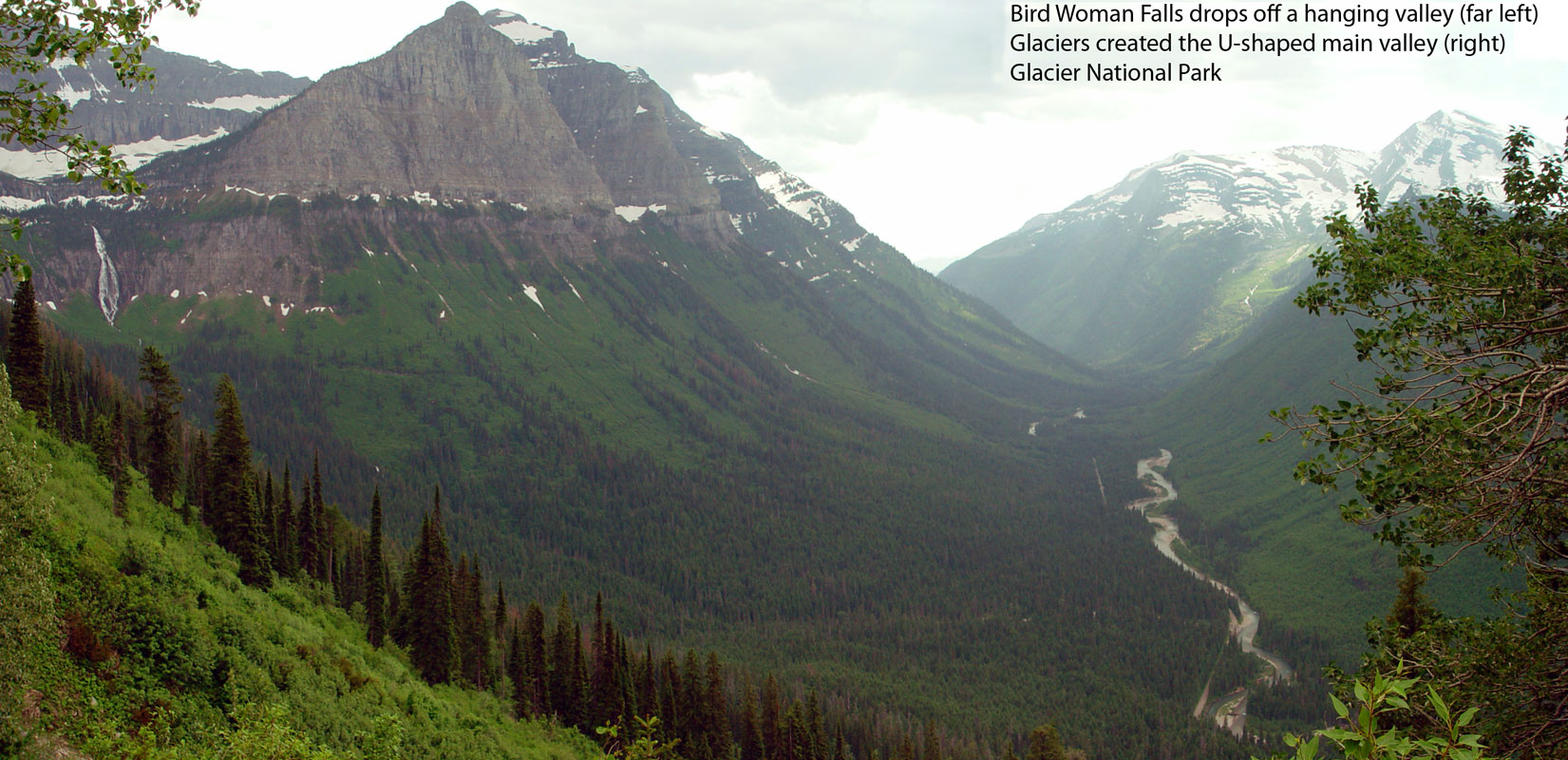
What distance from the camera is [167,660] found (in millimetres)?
29969

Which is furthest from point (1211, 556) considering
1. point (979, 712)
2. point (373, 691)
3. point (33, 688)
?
point (33, 688)

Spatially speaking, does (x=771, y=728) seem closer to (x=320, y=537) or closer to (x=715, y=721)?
(x=715, y=721)

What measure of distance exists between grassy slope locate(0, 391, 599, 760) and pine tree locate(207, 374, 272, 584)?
181cm

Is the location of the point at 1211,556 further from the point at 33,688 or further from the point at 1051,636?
the point at 33,688

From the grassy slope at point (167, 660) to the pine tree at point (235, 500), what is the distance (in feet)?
5.95

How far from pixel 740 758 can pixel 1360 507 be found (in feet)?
267

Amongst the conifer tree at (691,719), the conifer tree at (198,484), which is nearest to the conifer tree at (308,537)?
the conifer tree at (198,484)

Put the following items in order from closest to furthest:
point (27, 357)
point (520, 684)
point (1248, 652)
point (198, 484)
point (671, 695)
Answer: point (27, 357) → point (198, 484) → point (520, 684) → point (671, 695) → point (1248, 652)

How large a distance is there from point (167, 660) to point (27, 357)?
30805mm

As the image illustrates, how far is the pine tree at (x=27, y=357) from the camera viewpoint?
4738cm

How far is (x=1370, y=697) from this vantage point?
22.1 ft

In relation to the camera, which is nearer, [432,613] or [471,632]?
[432,613]

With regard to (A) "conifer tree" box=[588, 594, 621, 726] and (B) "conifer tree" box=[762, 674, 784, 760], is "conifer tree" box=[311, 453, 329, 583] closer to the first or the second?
(A) "conifer tree" box=[588, 594, 621, 726]

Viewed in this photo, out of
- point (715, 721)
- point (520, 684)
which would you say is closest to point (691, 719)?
point (715, 721)
